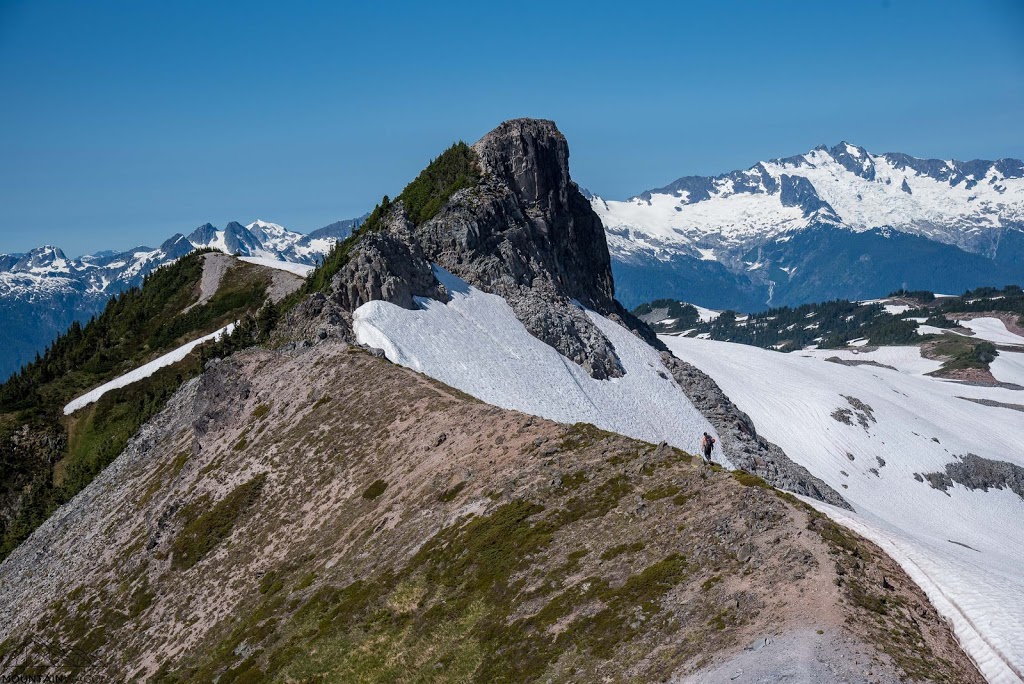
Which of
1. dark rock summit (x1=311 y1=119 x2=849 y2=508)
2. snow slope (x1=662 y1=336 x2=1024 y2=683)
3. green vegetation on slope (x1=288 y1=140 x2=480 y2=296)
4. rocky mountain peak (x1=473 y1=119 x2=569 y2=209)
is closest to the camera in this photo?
dark rock summit (x1=311 y1=119 x2=849 y2=508)

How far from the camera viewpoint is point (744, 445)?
10556 cm

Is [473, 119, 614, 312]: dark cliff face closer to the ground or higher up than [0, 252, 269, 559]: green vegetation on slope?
higher up

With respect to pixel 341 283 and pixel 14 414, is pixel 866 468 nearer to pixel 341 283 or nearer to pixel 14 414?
pixel 341 283

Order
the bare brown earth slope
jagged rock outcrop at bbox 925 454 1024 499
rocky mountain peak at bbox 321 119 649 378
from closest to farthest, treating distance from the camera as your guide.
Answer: the bare brown earth slope → rocky mountain peak at bbox 321 119 649 378 → jagged rock outcrop at bbox 925 454 1024 499

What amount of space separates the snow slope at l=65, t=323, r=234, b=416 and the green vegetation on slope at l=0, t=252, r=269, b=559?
161cm

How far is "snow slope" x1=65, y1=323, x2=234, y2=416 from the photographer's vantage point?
102500 millimetres

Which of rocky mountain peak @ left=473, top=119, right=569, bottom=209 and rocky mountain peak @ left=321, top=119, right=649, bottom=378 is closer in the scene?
rocky mountain peak @ left=321, top=119, right=649, bottom=378

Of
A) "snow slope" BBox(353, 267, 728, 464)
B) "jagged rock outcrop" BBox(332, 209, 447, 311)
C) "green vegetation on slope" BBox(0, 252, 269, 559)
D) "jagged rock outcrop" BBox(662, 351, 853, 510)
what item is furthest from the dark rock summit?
"green vegetation on slope" BBox(0, 252, 269, 559)

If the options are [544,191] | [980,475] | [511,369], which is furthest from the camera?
[544,191]

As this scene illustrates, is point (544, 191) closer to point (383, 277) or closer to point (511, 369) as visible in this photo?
point (383, 277)

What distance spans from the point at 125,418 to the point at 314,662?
65435 mm

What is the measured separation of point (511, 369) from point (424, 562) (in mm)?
52139

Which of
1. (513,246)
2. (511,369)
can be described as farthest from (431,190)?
(511,369)

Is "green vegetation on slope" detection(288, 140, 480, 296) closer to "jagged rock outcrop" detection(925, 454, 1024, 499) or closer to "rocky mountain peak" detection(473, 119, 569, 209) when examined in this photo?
"rocky mountain peak" detection(473, 119, 569, 209)
